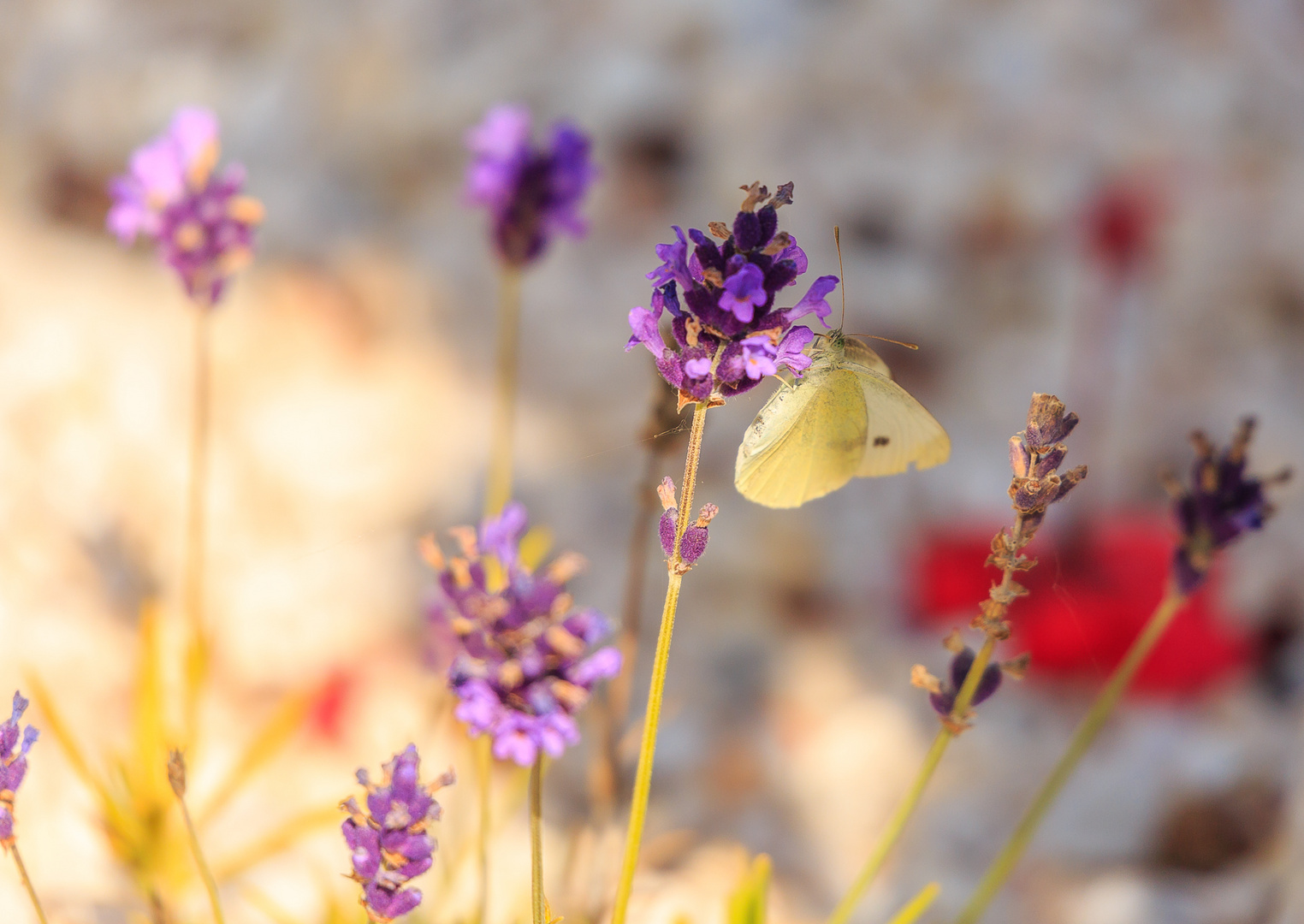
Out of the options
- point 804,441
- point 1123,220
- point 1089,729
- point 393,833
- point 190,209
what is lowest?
point 393,833

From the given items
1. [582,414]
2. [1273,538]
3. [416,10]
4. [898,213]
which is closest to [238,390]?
[582,414]

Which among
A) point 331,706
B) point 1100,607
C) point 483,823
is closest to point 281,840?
point 483,823

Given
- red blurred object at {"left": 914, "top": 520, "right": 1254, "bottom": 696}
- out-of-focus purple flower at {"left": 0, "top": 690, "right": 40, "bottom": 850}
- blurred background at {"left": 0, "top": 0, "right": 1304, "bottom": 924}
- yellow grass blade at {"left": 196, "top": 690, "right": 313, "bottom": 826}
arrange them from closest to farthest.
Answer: out-of-focus purple flower at {"left": 0, "top": 690, "right": 40, "bottom": 850}
yellow grass blade at {"left": 196, "top": 690, "right": 313, "bottom": 826}
blurred background at {"left": 0, "top": 0, "right": 1304, "bottom": 924}
red blurred object at {"left": 914, "top": 520, "right": 1254, "bottom": 696}

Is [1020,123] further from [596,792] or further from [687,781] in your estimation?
[596,792]

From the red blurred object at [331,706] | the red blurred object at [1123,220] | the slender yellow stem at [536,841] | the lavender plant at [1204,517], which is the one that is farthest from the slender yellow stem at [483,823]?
the red blurred object at [1123,220]

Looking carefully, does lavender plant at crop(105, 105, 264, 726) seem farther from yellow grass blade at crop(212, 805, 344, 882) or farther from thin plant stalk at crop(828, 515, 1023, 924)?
thin plant stalk at crop(828, 515, 1023, 924)

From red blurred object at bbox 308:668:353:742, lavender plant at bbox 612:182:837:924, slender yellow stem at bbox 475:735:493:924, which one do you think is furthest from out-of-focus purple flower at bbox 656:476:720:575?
red blurred object at bbox 308:668:353:742

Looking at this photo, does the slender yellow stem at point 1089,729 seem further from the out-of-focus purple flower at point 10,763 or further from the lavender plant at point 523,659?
the out-of-focus purple flower at point 10,763

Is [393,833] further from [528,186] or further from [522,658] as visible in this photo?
[528,186]
